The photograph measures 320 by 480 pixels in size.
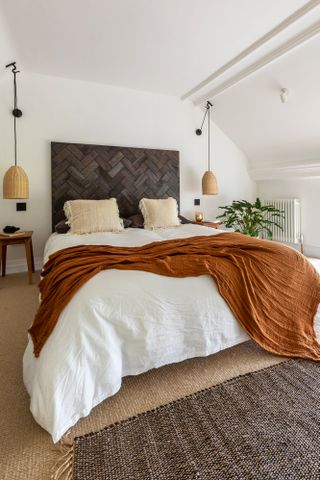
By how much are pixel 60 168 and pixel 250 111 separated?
8.79 ft

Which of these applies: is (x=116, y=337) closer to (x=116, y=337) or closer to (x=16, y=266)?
(x=116, y=337)

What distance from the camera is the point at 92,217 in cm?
329

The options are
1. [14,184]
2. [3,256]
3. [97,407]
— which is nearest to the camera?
[97,407]

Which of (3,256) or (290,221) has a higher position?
(290,221)

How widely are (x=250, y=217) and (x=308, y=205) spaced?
0.81 m

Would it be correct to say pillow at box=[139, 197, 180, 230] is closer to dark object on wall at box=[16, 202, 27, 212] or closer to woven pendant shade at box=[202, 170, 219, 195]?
woven pendant shade at box=[202, 170, 219, 195]

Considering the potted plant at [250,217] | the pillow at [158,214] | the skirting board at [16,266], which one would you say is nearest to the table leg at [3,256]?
the skirting board at [16,266]

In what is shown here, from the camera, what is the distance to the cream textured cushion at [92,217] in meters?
3.24

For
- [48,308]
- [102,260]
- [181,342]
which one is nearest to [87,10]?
[102,260]

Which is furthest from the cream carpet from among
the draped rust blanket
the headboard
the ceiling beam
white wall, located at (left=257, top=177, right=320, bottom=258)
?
white wall, located at (left=257, top=177, right=320, bottom=258)

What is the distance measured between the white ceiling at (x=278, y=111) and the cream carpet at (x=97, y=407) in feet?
9.41

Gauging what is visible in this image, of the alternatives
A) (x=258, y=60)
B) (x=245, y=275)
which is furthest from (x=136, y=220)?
(x=258, y=60)

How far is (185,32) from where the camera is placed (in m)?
2.75

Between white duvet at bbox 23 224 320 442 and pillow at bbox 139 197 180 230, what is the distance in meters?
1.93
